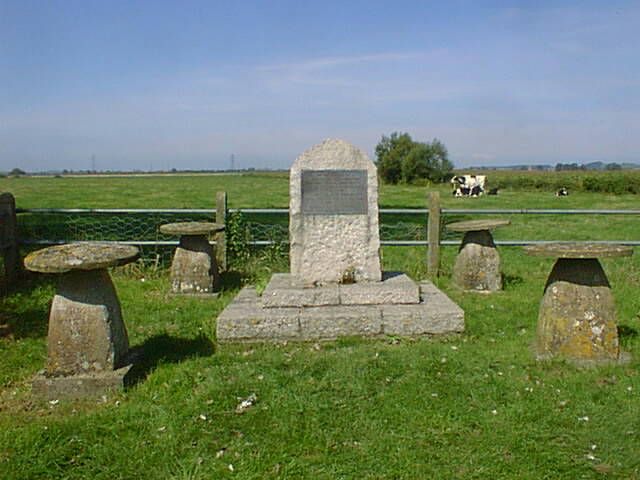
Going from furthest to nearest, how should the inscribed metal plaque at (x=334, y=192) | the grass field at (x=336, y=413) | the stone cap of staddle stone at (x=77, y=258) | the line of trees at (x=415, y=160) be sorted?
the line of trees at (x=415, y=160), the inscribed metal plaque at (x=334, y=192), the stone cap of staddle stone at (x=77, y=258), the grass field at (x=336, y=413)

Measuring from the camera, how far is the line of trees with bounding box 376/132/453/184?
45219mm

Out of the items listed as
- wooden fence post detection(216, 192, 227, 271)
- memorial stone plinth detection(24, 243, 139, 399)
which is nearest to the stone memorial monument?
memorial stone plinth detection(24, 243, 139, 399)

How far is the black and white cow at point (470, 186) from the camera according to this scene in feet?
101

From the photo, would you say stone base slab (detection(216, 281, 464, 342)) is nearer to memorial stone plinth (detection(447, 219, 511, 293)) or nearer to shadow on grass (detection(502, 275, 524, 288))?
memorial stone plinth (detection(447, 219, 511, 293))

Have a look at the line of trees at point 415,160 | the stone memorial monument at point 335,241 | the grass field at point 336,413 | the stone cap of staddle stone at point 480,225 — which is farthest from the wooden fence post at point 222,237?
the line of trees at point 415,160

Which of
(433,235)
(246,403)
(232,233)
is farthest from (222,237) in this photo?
(246,403)

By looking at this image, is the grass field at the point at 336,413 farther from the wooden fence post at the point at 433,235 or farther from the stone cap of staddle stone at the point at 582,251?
the wooden fence post at the point at 433,235

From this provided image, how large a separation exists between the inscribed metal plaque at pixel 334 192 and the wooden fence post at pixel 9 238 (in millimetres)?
4940

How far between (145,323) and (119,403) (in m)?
2.34

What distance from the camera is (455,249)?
1260 centimetres

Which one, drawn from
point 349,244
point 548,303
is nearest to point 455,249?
point 349,244

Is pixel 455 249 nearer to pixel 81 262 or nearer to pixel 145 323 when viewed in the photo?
pixel 145 323

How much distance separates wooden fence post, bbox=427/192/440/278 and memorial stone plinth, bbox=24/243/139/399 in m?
5.49

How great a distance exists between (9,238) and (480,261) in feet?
23.3
